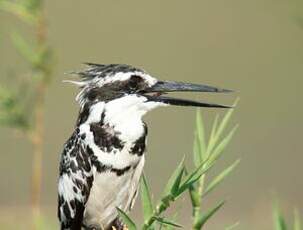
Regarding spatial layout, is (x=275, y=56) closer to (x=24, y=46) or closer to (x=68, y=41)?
(x=68, y=41)

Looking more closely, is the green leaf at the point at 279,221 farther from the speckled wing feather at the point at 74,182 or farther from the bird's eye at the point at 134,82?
the speckled wing feather at the point at 74,182

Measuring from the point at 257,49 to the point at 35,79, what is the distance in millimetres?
7481

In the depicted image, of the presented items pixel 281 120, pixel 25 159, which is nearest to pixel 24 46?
pixel 25 159

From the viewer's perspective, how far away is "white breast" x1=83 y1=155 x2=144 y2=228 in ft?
15.1

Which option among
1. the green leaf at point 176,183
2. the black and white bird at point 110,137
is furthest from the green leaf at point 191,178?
the black and white bird at point 110,137

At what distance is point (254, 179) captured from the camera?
1067 centimetres

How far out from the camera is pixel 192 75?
1197 centimetres

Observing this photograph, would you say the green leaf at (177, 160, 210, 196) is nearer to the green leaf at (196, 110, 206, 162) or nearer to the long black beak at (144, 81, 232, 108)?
the green leaf at (196, 110, 206, 162)

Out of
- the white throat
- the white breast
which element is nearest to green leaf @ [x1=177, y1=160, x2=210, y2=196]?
the white throat

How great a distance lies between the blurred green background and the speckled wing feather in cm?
411

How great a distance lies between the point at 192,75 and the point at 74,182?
726cm

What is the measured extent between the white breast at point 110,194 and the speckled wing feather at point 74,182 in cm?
4

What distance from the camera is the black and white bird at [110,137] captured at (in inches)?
172

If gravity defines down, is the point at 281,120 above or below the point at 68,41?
below
